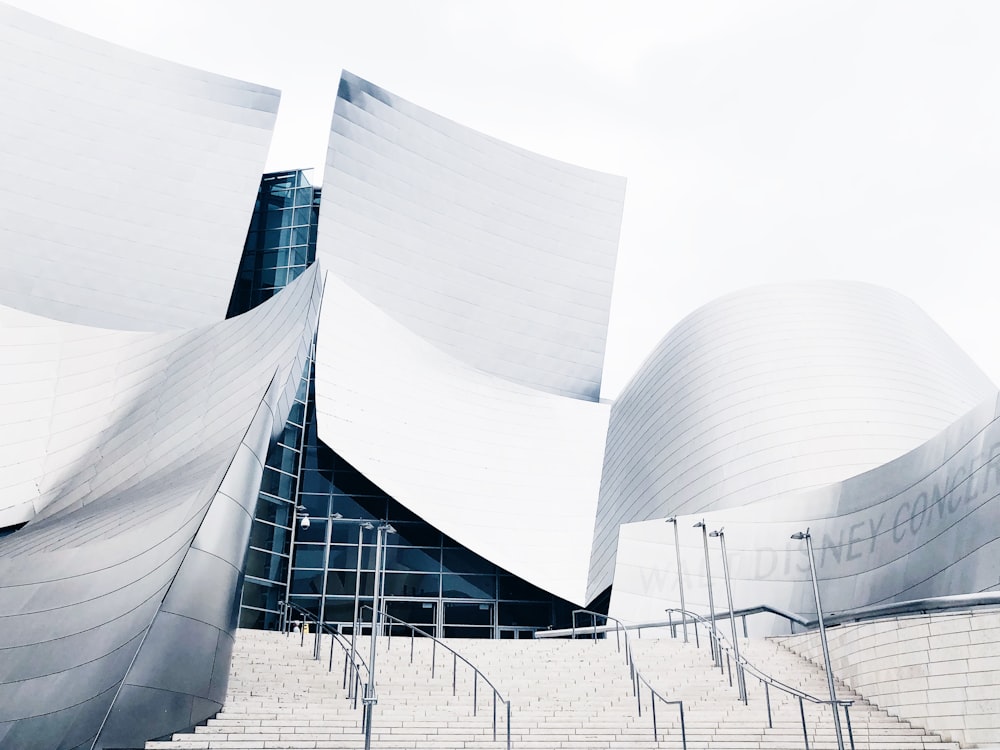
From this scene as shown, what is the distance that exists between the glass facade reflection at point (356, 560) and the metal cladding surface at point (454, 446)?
0.97 meters

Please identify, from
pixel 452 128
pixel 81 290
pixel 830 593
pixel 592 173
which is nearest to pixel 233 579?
pixel 830 593

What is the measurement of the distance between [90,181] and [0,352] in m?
9.66

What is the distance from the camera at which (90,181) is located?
25812mm

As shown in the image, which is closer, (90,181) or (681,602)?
(681,602)

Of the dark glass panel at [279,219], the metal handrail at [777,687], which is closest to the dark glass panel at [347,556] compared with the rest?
the metal handrail at [777,687]

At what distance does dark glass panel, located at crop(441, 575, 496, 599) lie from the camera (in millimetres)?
21250

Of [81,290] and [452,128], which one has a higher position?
[452,128]

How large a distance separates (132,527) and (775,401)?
17445 mm

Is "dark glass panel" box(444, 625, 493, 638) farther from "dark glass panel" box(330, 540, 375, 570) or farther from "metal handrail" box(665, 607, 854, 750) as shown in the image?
"metal handrail" box(665, 607, 854, 750)

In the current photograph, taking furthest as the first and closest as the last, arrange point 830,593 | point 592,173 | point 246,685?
point 592,173 → point 830,593 → point 246,685

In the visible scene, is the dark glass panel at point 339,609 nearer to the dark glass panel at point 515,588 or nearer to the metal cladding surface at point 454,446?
the metal cladding surface at point 454,446

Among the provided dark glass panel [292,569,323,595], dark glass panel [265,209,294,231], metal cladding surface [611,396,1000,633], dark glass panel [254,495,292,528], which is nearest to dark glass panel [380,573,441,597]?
dark glass panel [292,569,323,595]

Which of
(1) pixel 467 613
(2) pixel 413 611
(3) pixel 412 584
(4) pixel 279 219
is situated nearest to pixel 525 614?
(1) pixel 467 613

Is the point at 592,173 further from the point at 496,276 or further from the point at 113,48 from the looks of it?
the point at 113,48
